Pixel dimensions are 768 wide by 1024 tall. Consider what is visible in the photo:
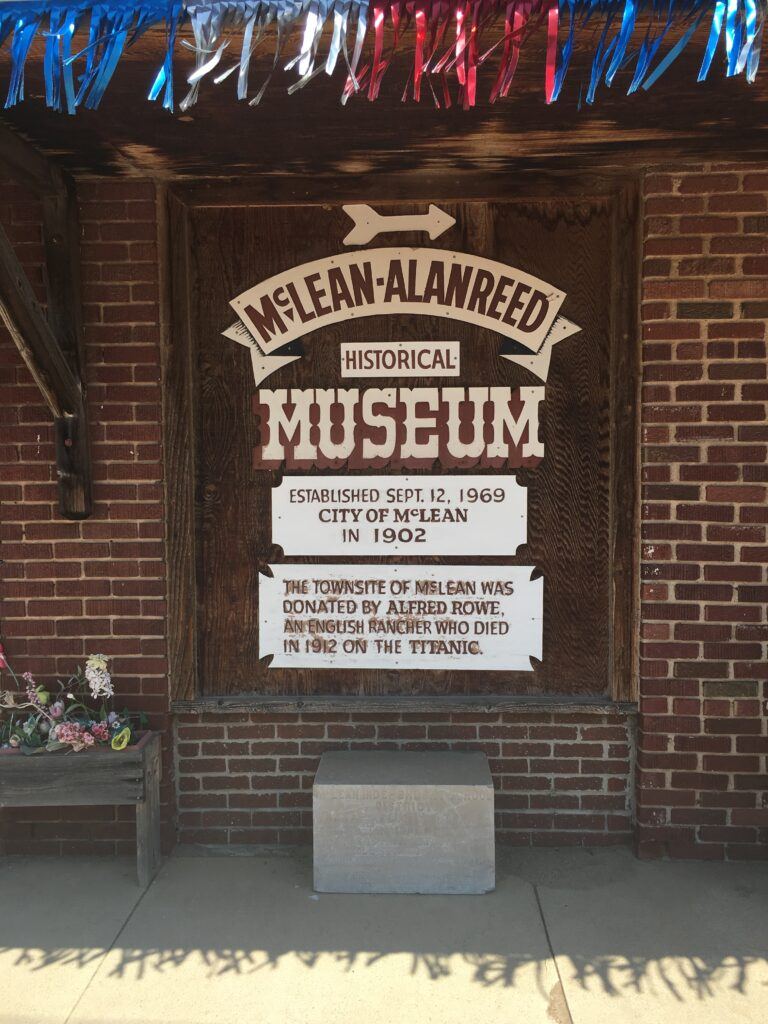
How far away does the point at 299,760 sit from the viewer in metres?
3.48

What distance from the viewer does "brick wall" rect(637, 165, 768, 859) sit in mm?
3201

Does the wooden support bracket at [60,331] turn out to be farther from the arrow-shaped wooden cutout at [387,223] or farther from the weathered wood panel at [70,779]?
the arrow-shaped wooden cutout at [387,223]

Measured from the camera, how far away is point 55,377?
3102 millimetres

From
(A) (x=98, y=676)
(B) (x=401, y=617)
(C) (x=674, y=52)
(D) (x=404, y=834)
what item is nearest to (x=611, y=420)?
(B) (x=401, y=617)

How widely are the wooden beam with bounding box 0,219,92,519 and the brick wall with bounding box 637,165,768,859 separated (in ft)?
7.71

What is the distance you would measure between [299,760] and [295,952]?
2.80 ft

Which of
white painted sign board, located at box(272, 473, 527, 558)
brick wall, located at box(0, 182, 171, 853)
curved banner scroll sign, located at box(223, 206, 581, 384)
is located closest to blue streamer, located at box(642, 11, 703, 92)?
curved banner scroll sign, located at box(223, 206, 581, 384)

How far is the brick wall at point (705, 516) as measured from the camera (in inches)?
126

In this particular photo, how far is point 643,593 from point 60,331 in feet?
8.69

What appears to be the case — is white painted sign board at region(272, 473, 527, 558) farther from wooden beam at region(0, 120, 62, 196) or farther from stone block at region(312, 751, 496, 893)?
wooden beam at region(0, 120, 62, 196)

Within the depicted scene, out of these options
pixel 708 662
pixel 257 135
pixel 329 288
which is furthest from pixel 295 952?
pixel 257 135

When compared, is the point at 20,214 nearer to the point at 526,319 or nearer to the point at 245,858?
the point at 526,319

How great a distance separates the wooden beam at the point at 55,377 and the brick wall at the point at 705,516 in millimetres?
2350

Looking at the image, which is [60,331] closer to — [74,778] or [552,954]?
[74,778]
